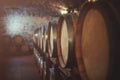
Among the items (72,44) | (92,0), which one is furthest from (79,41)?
(92,0)

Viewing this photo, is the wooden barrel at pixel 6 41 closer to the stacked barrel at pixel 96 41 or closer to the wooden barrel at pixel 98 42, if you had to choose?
the stacked barrel at pixel 96 41

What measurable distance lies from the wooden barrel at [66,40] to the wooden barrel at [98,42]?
0.90 feet

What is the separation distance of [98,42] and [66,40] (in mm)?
962

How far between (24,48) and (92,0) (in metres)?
11.2

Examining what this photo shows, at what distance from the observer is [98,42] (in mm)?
1314

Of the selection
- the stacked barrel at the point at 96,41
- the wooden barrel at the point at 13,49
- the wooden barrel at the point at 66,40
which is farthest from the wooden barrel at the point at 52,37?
the wooden barrel at the point at 13,49

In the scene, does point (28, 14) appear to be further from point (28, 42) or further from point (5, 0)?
point (5, 0)

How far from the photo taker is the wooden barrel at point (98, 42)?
1041 millimetres

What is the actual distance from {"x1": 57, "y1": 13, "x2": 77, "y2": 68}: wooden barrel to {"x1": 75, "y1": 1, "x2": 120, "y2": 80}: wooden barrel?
0.90ft

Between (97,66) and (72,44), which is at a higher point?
(72,44)

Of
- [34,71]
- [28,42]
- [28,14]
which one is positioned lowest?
[34,71]

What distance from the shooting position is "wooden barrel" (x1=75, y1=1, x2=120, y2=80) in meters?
1.04

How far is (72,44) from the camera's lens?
1.90m

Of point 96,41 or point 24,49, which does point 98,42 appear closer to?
point 96,41
